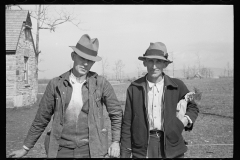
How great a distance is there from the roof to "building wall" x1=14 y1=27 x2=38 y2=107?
436 millimetres

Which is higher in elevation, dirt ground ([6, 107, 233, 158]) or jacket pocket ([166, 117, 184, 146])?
jacket pocket ([166, 117, 184, 146])

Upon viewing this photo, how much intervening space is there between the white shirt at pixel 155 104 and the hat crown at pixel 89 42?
2.52ft

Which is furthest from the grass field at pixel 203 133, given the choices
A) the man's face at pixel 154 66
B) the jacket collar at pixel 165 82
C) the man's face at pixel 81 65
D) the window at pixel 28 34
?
the window at pixel 28 34

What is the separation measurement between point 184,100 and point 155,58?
1.99 feet

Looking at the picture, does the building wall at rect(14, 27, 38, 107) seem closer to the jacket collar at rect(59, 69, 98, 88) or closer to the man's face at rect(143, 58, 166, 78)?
the jacket collar at rect(59, 69, 98, 88)

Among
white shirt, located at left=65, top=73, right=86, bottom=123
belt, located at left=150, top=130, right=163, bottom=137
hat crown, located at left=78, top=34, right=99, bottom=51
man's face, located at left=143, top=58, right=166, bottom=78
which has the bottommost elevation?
belt, located at left=150, top=130, right=163, bottom=137

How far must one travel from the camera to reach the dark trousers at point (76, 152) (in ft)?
9.54

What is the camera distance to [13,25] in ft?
45.8

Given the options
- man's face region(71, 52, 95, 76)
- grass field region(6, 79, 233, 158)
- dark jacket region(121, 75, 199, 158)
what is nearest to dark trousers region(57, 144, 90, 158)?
dark jacket region(121, 75, 199, 158)

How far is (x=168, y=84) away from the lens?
9.96 feet

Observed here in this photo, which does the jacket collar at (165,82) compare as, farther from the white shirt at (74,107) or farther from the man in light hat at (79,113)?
the white shirt at (74,107)

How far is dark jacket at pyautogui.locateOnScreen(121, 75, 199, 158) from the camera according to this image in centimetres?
297

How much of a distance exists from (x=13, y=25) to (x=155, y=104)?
12.9 metres

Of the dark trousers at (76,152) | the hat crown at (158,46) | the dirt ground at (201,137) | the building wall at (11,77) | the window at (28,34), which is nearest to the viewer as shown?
the dark trousers at (76,152)
